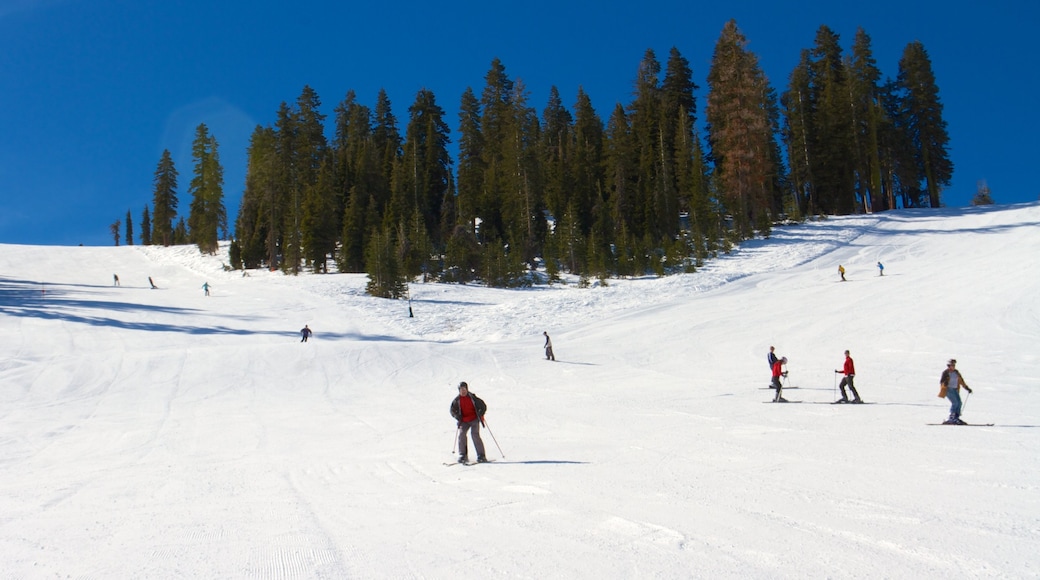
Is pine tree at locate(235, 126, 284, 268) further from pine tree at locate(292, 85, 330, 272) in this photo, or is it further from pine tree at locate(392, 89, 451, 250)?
pine tree at locate(392, 89, 451, 250)

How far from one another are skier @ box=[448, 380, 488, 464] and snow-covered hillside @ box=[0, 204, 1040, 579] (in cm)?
44

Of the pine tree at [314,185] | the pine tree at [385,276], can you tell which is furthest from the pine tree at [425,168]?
the pine tree at [385,276]

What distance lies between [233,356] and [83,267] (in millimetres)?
48430

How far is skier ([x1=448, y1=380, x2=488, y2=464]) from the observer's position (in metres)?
10.2

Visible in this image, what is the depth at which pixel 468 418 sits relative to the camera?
34.3 feet

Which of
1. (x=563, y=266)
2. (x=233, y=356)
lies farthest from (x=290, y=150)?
(x=233, y=356)

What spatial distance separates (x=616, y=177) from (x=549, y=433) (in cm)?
4697

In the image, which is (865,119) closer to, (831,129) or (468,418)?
(831,129)

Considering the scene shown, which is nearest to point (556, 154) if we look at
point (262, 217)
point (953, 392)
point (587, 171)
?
point (587, 171)

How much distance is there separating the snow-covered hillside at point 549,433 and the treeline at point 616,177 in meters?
12.5

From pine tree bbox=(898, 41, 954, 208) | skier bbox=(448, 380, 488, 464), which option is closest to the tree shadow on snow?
skier bbox=(448, 380, 488, 464)

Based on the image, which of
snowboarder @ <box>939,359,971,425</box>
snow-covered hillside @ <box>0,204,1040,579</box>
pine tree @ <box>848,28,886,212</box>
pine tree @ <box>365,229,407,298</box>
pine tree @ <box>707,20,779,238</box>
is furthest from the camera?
pine tree @ <box>848,28,886,212</box>

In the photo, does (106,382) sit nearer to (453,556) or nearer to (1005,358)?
(453,556)

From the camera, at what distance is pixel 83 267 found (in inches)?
2397
